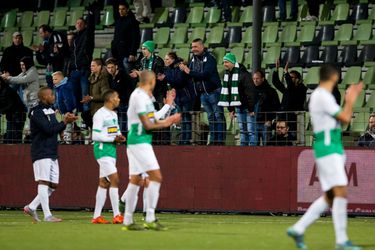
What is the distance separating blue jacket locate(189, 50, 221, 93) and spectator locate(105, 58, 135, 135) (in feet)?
4.85

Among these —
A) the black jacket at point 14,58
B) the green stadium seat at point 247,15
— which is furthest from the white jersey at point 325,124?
the green stadium seat at point 247,15

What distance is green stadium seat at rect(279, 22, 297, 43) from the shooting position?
2702cm

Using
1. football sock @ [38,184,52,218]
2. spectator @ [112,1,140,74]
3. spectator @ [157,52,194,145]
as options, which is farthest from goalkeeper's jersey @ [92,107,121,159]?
spectator @ [112,1,140,74]

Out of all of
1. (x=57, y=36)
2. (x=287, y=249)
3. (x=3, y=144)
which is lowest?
(x=287, y=249)

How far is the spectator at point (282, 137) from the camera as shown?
67.0 feet

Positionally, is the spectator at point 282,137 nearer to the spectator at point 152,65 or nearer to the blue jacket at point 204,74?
the blue jacket at point 204,74

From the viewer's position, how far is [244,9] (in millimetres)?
28984

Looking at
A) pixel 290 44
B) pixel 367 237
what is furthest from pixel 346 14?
pixel 367 237

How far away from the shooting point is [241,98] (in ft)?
68.2

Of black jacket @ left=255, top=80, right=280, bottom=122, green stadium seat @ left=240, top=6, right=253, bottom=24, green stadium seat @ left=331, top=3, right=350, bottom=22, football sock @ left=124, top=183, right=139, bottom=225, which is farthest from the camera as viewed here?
green stadium seat @ left=240, top=6, right=253, bottom=24

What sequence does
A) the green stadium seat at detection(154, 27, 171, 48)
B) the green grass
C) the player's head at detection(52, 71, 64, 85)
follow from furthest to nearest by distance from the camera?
the green stadium seat at detection(154, 27, 171, 48) → the player's head at detection(52, 71, 64, 85) → the green grass

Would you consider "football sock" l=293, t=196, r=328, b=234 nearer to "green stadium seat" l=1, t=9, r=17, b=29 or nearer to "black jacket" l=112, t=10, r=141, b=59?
"black jacket" l=112, t=10, r=141, b=59

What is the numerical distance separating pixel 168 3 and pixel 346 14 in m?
6.20

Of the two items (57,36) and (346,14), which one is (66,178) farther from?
(346,14)
